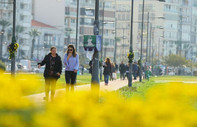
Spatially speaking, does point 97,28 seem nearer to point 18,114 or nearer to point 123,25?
point 18,114

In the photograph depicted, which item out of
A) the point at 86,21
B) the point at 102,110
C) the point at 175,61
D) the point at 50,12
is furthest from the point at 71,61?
the point at 86,21

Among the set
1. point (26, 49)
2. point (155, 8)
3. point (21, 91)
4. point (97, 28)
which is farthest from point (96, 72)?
point (155, 8)

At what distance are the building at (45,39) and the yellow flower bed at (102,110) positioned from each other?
5854 inches

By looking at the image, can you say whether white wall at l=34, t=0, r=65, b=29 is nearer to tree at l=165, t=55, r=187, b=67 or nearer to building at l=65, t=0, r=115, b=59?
building at l=65, t=0, r=115, b=59

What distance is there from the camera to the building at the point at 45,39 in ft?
511

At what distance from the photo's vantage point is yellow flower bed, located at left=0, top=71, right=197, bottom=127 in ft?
15.8

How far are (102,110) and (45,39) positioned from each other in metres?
155

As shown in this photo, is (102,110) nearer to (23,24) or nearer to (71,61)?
(71,61)

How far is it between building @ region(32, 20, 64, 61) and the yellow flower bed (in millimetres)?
148691

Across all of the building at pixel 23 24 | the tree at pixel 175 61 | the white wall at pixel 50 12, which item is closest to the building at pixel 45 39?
the white wall at pixel 50 12

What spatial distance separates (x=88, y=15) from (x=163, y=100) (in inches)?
6601

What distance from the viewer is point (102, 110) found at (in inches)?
200

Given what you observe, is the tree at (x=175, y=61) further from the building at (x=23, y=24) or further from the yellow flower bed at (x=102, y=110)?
the yellow flower bed at (x=102, y=110)

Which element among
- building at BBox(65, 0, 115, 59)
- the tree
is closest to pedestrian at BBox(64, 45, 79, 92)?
building at BBox(65, 0, 115, 59)
